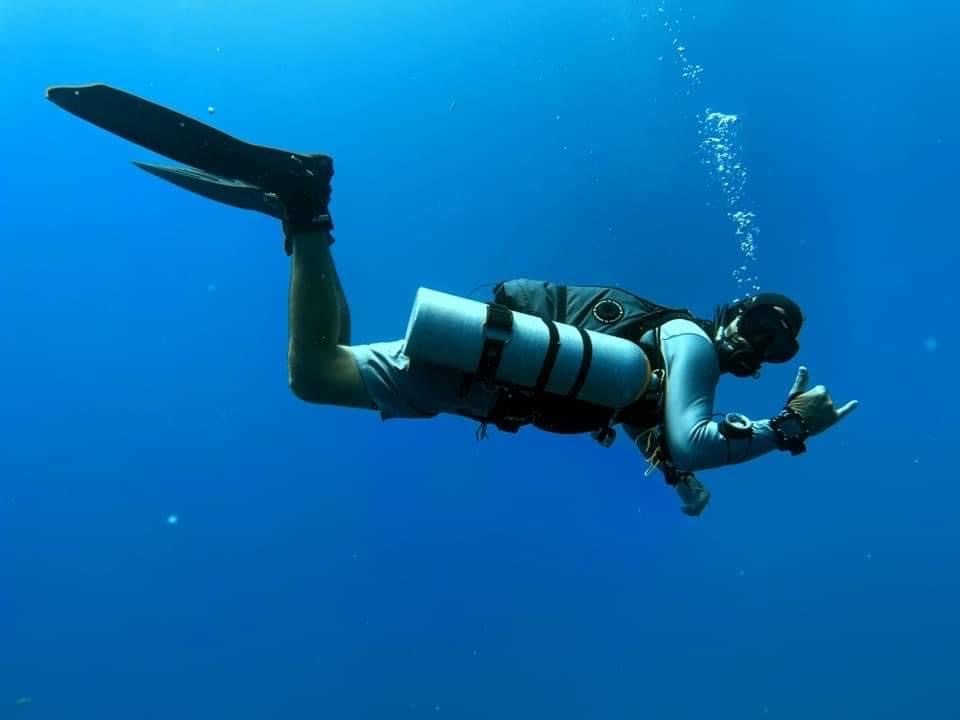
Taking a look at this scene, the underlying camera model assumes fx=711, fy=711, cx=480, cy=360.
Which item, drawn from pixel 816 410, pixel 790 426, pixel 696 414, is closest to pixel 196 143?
pixel 696 414

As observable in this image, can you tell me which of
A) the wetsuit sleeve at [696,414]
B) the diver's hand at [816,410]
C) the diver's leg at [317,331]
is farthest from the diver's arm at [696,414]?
the diver's leg at [317,331]

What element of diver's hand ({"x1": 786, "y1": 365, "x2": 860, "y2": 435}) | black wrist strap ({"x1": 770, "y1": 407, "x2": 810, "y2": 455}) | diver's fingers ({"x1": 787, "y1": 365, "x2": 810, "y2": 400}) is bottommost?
black wrist strap ({"x1": 770, "y1": 407, "x2": 810, "y2": 455})

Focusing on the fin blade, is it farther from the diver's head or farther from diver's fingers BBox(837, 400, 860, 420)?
diver's fingers BBox(837, 400, 860, 420)

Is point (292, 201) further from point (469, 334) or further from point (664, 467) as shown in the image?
point (664, 467)

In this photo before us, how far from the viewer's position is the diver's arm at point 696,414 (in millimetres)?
4270

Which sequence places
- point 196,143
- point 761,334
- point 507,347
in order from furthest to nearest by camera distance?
1. point 761,334
2. point 507,347
3. point 196,143

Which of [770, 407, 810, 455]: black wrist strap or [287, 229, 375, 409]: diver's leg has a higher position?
[770, 407, 810, 455]: black wrist strap

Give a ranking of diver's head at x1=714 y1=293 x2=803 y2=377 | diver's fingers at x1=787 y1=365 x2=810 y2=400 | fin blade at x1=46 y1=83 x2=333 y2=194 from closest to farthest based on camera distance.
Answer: fin blade at x1=46 y1=83 x2=333 y2=194
diver's fingers at x1=787 y1=365 x2=810 y2=400
diver's head at x1=714 y1=293 x2=803 y2=377

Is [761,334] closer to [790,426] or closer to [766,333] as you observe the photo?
[766,333]

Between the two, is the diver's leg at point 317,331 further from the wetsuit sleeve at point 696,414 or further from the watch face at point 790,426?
the watch face at point 790,426

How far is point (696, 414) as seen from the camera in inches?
171

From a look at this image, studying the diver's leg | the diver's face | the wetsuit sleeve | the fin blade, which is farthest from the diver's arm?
the fin blade

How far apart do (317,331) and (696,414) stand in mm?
2369

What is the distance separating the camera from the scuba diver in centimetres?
423
